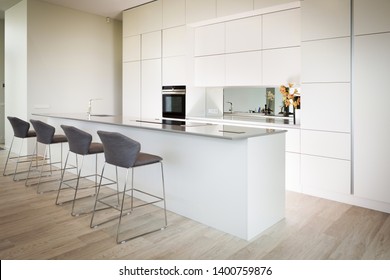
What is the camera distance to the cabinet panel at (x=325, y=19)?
347 cm

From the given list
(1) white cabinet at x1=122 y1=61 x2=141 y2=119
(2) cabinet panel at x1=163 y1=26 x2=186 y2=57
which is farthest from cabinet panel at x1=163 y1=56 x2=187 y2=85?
(1) white cabinet at x1=122 y1=61 x2=141 y2=119

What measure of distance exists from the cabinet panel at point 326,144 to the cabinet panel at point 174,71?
2345mm

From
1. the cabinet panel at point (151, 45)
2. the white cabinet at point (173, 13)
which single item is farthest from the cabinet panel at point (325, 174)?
the cabinet panel at point (151, 45)

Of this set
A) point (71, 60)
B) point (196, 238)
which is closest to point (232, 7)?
point (196, 238)

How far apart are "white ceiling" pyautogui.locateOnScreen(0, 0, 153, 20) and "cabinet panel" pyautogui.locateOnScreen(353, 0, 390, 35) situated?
147 inches

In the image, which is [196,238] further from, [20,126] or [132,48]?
[132,48]

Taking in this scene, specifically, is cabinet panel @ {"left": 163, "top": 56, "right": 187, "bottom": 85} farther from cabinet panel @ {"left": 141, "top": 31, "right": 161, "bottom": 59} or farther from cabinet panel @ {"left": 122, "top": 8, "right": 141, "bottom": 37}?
cabinet panel @ {"left": 122, "top": 8, "right": 141, "bottom": 37}

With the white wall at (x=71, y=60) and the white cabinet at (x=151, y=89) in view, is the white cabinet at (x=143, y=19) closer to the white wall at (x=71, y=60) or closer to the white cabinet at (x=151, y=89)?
the white cabinet at (x=151, y=89)

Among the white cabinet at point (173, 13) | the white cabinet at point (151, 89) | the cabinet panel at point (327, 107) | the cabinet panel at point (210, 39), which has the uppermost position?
the white cabinet at point (173, 13)

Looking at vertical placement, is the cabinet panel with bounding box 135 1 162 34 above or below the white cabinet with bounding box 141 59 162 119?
above

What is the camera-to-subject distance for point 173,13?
5379mm

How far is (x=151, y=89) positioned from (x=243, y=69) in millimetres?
2056

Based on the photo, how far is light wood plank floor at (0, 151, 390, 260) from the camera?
2406 millimetres
